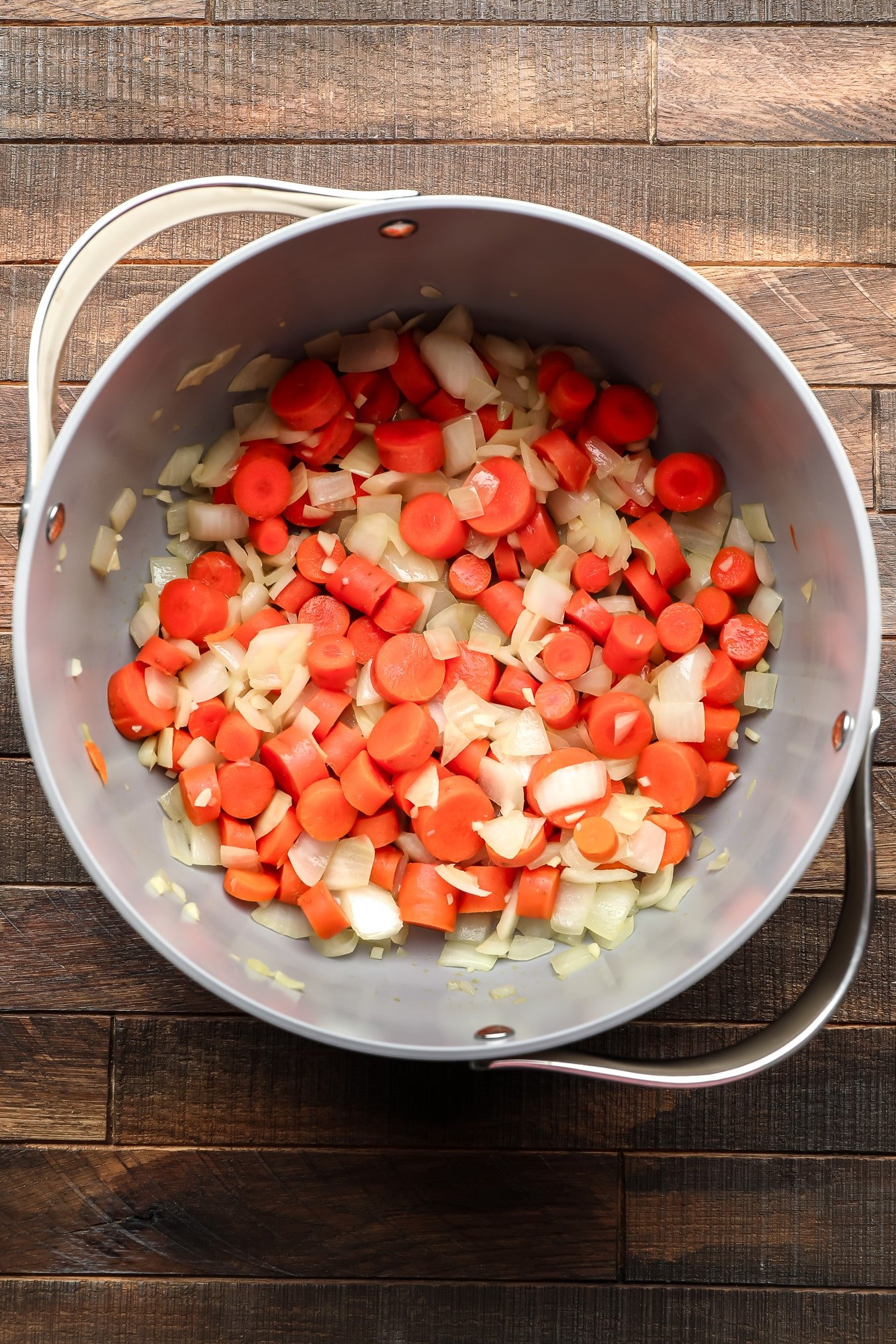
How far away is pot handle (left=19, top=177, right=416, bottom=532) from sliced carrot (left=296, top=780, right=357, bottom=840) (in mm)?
511

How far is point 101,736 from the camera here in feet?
4.08

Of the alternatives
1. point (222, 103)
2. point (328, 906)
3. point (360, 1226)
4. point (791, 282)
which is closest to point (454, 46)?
point (222, 103)

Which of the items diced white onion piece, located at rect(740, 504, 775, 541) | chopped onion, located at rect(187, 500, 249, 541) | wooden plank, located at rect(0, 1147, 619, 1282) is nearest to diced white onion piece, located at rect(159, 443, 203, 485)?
chopped onion, located at rect(187, 500, 249, 541)

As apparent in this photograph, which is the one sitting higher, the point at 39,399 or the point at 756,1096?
the point at 39,399

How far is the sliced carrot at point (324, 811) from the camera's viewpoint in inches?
51.2

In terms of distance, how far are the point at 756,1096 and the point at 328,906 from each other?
77 cm

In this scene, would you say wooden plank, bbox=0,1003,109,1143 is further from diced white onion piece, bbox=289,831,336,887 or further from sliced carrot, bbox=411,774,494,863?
sliced carrot, bbox=411,774,494,863

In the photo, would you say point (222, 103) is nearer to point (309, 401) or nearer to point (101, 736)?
point (309, 401)

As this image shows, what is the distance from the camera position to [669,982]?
108 cm

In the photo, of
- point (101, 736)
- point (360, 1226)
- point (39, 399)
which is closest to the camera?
point (39, 399)

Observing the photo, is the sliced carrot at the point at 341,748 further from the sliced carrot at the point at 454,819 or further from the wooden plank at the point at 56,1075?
the wooden plank at the point at 56,1075

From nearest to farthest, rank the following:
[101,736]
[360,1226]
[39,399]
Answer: [39,399]
[101,736]
[360,1226]

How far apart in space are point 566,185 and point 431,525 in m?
0.61

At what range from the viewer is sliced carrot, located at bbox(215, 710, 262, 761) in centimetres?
131
